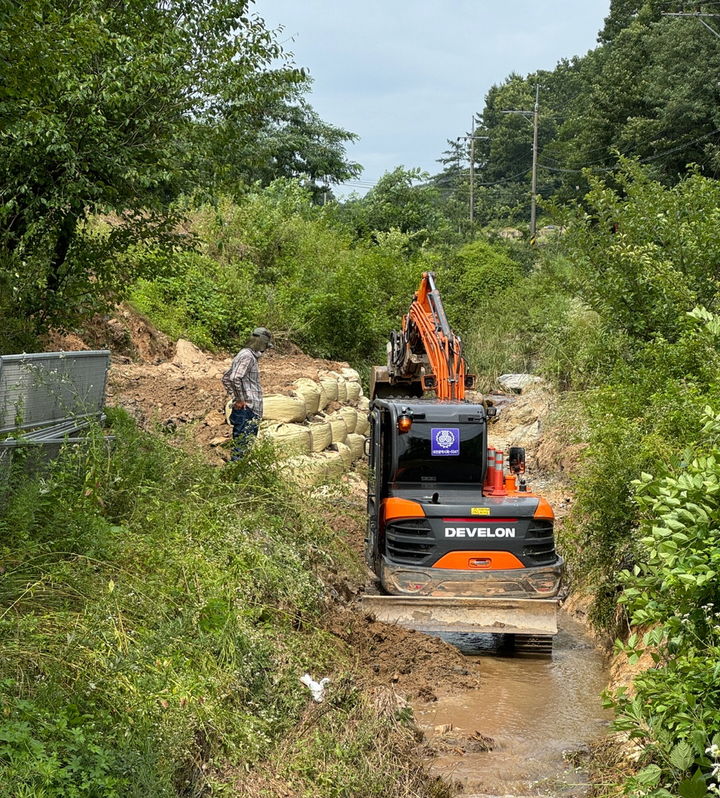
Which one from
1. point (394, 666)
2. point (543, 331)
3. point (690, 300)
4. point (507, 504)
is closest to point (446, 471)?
point (507, 504)

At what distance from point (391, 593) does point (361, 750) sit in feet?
12.2

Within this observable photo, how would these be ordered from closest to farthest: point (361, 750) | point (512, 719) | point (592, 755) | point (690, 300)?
point (361, 750) → point (592, 755) → point (512, 719) → point (690, 300)

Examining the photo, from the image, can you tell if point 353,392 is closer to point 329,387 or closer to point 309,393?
point 329,387

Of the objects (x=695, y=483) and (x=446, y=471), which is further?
(x=446, y=471)

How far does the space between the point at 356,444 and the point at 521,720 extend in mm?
7648

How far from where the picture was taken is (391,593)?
945 cm

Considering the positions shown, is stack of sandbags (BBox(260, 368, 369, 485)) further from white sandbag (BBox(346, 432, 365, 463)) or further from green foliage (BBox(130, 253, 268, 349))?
green foliage (BBox(130, 253, 268, 349))

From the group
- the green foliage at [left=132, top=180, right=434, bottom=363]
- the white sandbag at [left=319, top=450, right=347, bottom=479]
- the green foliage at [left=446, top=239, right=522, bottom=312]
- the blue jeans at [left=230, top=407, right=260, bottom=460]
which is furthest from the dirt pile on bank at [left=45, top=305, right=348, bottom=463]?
the green foliage at [left=446, top=239, right=522, bottom=312]

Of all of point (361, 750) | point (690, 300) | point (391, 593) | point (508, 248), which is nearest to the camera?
point (361, 750)

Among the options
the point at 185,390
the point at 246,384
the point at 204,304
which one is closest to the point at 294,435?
the point at 185,390

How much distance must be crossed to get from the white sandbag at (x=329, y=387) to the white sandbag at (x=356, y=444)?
2.08 ft

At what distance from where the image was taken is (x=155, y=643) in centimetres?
563

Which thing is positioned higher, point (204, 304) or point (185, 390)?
point (204, 304)

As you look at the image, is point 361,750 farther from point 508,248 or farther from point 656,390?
point 508,248
